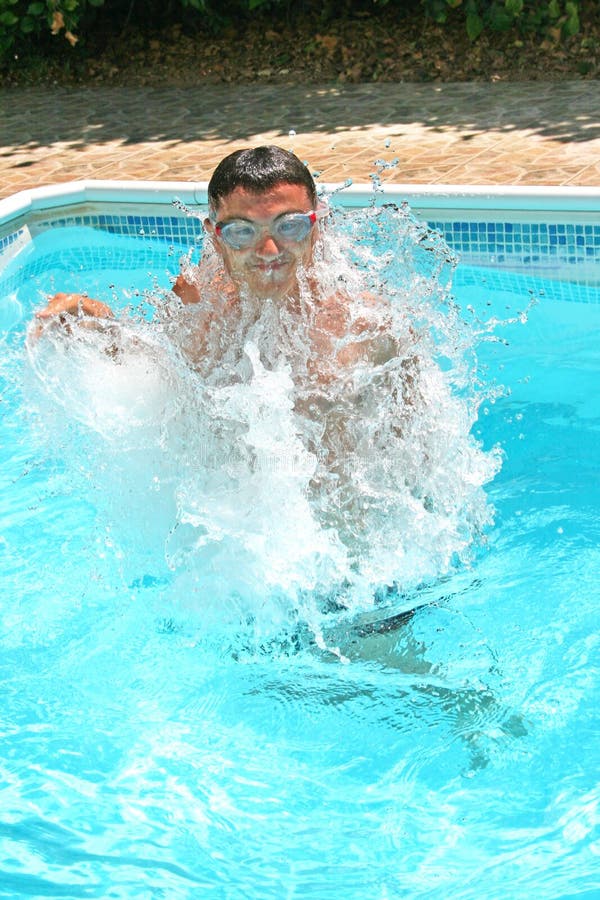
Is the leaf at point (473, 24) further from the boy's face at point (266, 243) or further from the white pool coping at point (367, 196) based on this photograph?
the boy's face at point (266, 243)

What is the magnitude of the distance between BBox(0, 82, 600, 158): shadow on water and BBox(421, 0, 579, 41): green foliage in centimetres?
61

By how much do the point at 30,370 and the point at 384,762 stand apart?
1519 millimetres

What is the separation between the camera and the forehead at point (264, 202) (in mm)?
2793

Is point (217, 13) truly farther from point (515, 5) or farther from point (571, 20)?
point (571, 20)

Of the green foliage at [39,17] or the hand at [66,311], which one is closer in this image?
the hand at [66,311]

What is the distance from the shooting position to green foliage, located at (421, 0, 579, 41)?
863 cm

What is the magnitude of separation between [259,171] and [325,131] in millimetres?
4981

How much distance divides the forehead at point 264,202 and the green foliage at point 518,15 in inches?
256

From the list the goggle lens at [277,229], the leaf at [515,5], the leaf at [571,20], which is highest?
the leaf at [515,5]

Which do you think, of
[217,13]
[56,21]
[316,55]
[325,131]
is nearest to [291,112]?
[325,131]

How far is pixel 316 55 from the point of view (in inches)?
368

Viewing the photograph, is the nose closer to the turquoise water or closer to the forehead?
the forehead

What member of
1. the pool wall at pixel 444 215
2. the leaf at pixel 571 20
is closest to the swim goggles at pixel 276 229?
the pool wall at pixel 444 215

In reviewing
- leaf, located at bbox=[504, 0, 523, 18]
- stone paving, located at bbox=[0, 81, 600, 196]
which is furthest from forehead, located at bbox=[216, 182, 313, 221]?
leaf, located at bbox=[504, 0, 523, 18]
